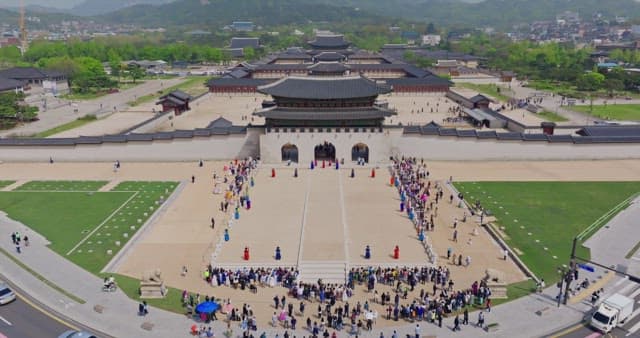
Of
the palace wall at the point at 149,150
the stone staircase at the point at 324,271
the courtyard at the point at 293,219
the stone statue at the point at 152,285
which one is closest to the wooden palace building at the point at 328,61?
the palace wall at the point at 149,150

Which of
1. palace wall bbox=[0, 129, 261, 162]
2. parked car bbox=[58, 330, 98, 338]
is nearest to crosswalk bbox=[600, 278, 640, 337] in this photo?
parked car bbox=[58, 330, 98, 338]

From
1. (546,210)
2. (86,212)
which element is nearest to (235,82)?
(86,212)

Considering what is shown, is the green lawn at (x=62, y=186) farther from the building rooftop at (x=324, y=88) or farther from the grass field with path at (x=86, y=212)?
the building rooftop at (x=324, y=88)

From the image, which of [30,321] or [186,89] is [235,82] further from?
[30,321]

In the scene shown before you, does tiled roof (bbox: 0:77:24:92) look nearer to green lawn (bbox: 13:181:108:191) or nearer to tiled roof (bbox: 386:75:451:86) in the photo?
green lawn (bbox: 13:181:108:191)

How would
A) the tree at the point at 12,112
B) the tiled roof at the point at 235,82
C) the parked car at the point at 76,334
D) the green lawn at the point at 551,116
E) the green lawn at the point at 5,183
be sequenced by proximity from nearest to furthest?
the parked car at the point at 76,334, the green lawn at the point at 5,183, the tree at the point at 12,112, the green lawn at the point at 551,116, the tiled roof at the point at 235,82

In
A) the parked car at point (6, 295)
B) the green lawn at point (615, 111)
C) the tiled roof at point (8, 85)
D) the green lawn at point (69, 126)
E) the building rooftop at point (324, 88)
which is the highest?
the building rooftop at point (324, 88)

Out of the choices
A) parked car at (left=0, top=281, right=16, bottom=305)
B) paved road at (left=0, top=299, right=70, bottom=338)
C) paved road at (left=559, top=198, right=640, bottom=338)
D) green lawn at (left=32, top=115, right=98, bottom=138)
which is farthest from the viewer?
green lawn at (left=32, top=115, right=98, bottom=138)
